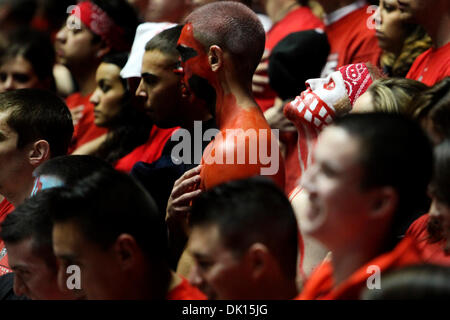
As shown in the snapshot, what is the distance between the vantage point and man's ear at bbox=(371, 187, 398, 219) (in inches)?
70.6

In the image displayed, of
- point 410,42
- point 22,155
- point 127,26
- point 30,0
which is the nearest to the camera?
point 22,155

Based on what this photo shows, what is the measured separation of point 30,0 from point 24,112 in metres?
3.71

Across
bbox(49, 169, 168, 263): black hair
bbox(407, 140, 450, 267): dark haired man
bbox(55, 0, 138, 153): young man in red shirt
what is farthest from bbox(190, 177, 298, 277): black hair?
bbox(55, 0, 138, 153): young man in red shirt

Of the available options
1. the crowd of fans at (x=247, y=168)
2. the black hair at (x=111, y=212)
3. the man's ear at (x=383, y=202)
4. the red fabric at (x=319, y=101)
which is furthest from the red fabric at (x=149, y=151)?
the man's ear at (x=383, y=202)

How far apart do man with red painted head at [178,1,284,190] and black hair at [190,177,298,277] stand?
51 cm

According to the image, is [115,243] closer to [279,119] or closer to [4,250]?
[4,250]

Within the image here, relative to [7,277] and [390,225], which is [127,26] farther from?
[390,225]

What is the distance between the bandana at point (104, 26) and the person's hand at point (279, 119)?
1.21 meters

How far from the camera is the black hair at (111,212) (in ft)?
6.77

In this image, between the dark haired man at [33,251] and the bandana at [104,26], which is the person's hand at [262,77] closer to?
the bandana at [104,26]

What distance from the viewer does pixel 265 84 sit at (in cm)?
414

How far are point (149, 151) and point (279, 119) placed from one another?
2.15 feet

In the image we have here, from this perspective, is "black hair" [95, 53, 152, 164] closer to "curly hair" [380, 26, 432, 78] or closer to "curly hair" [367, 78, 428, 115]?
"curly hair" [380, 26, 432, 78]
